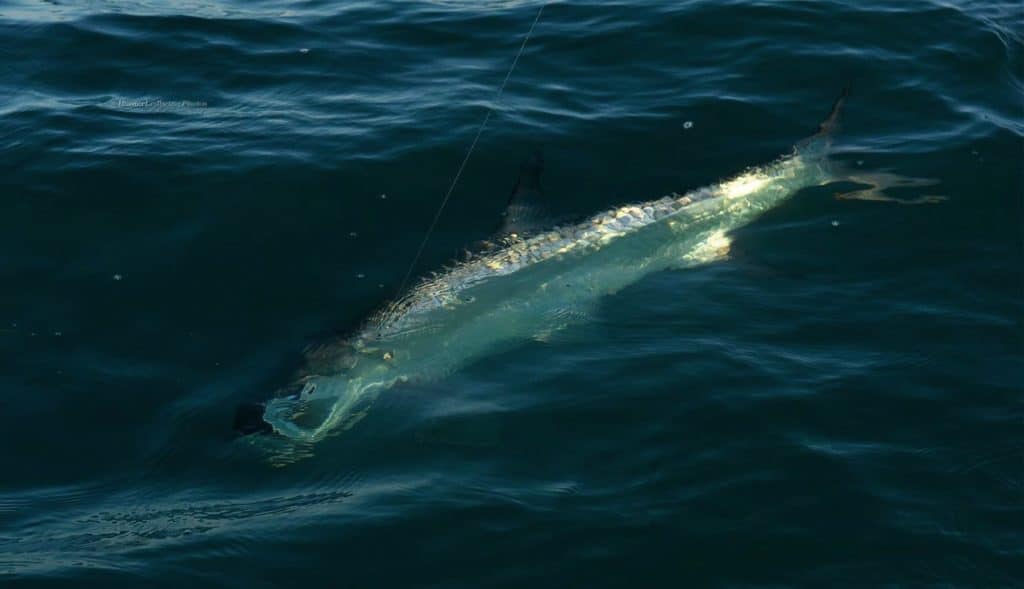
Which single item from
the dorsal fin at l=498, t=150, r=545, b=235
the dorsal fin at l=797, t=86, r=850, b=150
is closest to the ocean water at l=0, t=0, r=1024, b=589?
the dorsal fin at l=797, t=86, r=850, b=150

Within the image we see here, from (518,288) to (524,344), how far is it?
54cm

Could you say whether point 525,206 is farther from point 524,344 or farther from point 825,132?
point 825,132

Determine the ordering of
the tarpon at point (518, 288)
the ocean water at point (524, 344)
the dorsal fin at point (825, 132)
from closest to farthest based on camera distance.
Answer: the ocean water at point (524, 344) < the tarpon at point (518, 288) < the dorsal fin at point (825, 132)

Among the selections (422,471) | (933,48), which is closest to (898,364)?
(422,471)

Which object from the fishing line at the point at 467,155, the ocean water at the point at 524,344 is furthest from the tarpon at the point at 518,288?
the fishing line at the point at 467,155

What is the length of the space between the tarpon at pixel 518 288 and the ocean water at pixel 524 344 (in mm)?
198

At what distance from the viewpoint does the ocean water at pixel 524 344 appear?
20.2 ft

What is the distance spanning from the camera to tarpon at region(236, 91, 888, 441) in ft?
25.0

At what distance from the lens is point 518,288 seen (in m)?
8.52

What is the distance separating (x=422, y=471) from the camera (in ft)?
22.4

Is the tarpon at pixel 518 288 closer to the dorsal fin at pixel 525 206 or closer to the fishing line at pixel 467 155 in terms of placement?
the dorsal fin at pixel 525 206

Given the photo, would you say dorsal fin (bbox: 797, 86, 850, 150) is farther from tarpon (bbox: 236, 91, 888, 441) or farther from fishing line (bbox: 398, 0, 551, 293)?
fishing line (bbox: 398, 0, 551, 293)

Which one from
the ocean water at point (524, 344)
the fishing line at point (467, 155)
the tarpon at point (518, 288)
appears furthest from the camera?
the fishing line at point (467, 155)

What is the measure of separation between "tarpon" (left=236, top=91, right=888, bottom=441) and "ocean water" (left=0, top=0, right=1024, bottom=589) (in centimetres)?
20
